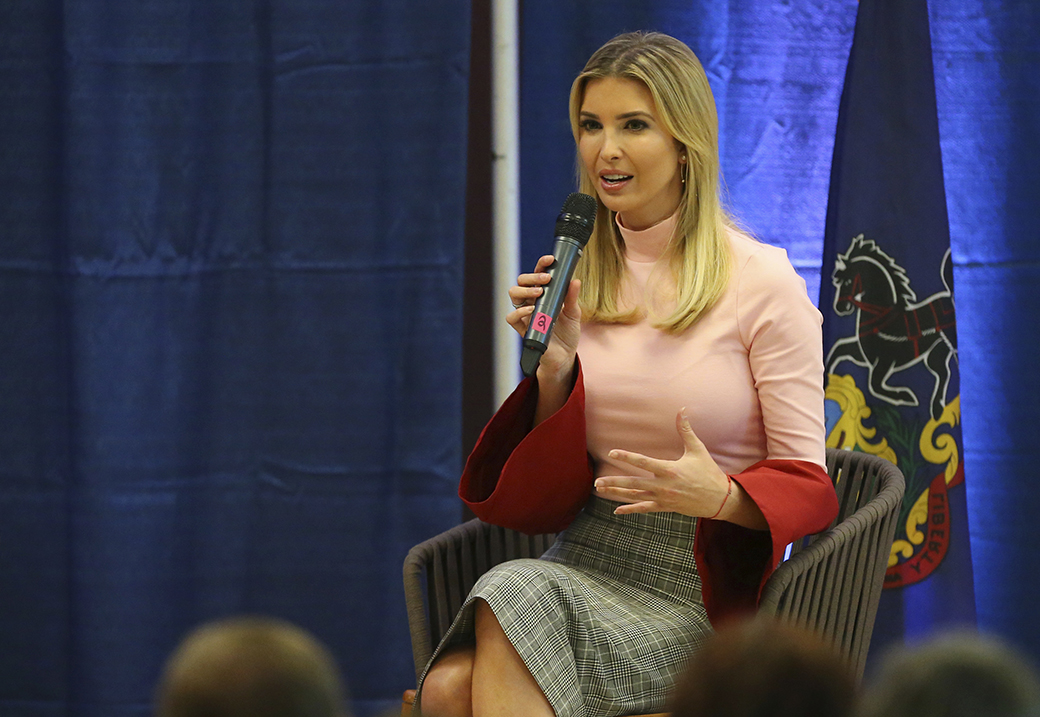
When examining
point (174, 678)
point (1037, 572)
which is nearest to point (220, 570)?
point (1037, 572)

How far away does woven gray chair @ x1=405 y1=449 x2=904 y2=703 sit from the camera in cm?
143

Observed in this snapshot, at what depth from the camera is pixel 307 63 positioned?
2.33 meters

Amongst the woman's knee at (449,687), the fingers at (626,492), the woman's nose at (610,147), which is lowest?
the woman's knee at (449,687)

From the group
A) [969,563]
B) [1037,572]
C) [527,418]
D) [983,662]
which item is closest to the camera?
[983,662]

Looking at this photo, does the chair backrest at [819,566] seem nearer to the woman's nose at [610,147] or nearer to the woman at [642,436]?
the woman at [642,436]

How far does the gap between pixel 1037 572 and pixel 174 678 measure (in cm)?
239

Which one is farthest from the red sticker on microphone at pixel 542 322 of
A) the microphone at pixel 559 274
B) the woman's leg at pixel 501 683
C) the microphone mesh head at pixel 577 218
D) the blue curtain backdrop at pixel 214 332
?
the blue curtain backdrop at pixel 214 332

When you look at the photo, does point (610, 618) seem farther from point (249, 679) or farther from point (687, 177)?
point (249, 679)

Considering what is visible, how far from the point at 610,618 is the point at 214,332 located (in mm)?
1333

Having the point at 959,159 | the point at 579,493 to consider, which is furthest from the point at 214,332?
the point at 959,159

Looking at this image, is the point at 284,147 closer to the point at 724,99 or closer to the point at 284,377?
the point at 284,377

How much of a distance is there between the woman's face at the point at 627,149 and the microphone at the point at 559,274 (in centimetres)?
15

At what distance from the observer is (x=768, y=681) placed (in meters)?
0.38

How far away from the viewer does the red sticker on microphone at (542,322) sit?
1.38 m
